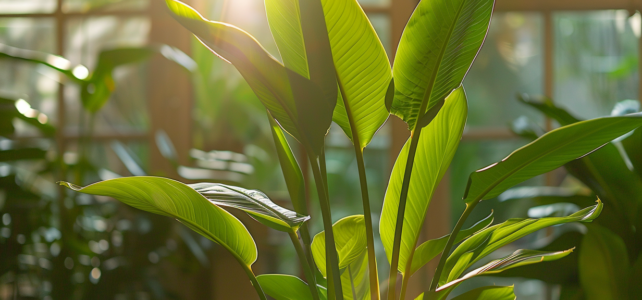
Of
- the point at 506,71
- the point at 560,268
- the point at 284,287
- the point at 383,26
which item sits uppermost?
the point at 383,26

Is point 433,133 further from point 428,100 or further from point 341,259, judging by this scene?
point 341,259

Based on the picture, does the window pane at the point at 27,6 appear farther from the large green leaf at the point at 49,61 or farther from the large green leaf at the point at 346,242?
the large green leaf at the point at 346,242

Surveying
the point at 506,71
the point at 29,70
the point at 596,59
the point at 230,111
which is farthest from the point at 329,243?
the point at 29,70

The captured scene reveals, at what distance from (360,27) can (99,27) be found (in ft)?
3.78

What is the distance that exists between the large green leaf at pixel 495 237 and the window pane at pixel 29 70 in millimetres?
1297

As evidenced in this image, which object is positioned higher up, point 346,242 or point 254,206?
point 254,206

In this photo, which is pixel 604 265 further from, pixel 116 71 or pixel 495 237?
pixel 116 71

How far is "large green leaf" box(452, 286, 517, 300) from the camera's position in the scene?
41cm

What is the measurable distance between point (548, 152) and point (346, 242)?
26 centimetres

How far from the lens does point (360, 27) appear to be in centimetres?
38

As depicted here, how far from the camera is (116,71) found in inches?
47.2

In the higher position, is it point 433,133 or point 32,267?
point 433,133

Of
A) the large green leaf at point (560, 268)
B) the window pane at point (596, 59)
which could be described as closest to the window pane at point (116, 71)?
the large green leaf at point (560, 268)

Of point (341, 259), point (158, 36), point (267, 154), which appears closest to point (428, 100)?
point (341, 259)
